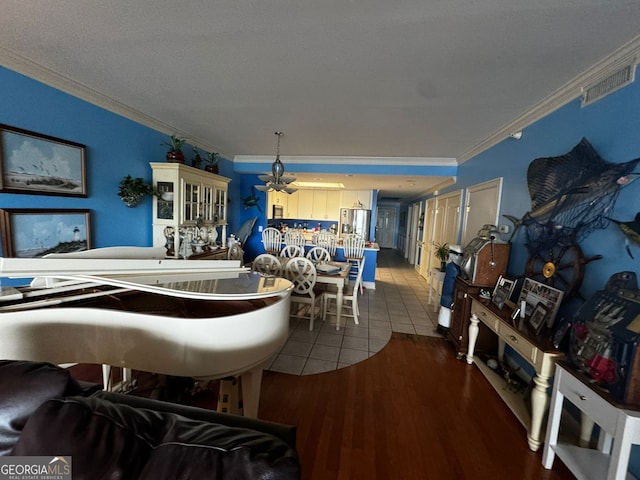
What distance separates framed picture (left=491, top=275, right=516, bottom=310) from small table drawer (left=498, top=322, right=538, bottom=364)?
11.0 inches

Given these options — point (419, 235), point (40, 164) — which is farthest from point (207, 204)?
point (419, 235)

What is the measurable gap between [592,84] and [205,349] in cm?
304

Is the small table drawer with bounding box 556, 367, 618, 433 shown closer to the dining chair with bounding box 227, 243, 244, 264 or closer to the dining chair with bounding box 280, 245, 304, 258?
the dining chair with bounding box 280, 245, 304, 258

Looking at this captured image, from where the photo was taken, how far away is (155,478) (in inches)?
24.5

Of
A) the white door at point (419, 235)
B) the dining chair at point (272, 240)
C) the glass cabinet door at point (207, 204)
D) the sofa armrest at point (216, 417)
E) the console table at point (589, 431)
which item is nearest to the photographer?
the sofa armrest at point (216, 417)

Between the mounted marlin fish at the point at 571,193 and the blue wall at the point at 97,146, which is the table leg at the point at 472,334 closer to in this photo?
the mounted marlin fish at the point at 571,193

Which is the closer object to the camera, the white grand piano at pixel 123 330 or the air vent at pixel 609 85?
the white grand piano at pixel 123 330

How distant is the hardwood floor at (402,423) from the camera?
1526 millimetres

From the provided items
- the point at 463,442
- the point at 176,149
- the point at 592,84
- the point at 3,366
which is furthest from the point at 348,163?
the point at 3,366

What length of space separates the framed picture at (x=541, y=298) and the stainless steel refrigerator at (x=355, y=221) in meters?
5.08

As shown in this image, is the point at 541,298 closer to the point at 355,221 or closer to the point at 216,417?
the point at 216,417

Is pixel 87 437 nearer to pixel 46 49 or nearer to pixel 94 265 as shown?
pixel 94 265

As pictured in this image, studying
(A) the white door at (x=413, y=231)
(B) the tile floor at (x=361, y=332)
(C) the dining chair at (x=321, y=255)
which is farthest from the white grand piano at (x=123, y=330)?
(A) the white door at (x=413, y=231)

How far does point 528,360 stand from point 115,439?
2.19m
